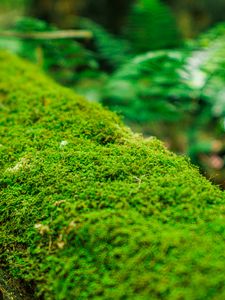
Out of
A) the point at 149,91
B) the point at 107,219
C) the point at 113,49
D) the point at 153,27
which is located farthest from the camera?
the point at 113,49

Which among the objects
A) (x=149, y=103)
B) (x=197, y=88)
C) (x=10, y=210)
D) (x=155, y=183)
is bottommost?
(x=149, y=103)

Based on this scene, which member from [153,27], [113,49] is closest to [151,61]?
[153,27]

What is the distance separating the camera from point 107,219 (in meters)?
1.62

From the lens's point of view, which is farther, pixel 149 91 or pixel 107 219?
pixel 149 91

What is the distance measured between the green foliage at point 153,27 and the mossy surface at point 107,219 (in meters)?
2.83

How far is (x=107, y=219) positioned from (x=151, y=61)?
2601 millimetres

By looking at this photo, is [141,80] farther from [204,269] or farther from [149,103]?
[204,269]

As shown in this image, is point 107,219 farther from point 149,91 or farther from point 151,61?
point 149,91

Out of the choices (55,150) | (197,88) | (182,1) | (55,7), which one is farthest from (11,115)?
(182,1)

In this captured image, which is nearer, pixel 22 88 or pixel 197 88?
pixel 22 88

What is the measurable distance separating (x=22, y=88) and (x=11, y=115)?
496 millimetres

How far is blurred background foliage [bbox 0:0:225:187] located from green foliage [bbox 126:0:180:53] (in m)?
0.01

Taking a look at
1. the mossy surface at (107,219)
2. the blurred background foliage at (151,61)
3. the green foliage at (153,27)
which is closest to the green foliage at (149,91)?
the blurred background foliage at (151,61)

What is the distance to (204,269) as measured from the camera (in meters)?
1.46
